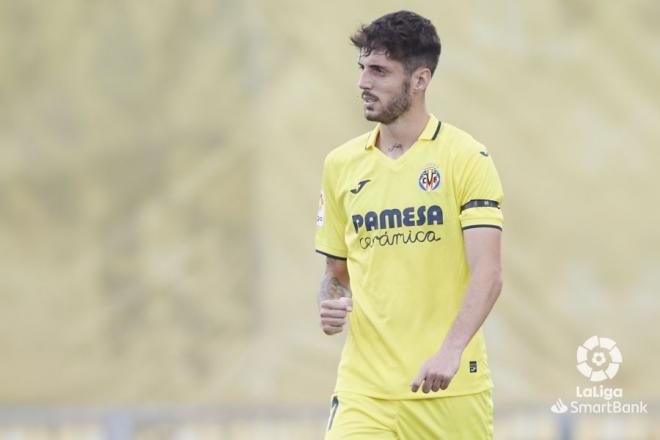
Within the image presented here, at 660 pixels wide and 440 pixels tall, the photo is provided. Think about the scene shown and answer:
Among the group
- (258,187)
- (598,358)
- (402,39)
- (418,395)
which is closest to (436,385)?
(418,395)

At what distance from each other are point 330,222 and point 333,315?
0.58 m

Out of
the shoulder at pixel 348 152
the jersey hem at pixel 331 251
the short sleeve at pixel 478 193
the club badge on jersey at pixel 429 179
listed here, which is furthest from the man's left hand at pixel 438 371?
the shoulder at pixel 348 152

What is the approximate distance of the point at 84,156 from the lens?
9.87 m

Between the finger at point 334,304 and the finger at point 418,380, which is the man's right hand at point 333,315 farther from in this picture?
the finger at point 418,380

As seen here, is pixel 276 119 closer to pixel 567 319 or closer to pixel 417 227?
pixel 567 319

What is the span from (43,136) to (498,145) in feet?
10.4

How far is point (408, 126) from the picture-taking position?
218 inches

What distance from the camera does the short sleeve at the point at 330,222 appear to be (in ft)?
18.8

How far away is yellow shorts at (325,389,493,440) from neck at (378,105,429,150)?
101cm

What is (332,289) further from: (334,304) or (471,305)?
(471,305)

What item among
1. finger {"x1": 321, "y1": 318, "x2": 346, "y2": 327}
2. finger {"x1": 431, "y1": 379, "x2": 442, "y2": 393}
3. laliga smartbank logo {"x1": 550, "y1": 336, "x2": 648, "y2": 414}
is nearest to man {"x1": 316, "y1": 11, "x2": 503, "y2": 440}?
finger {"x1": 321, "y1": 318, "x2": 346, "y2": 327}

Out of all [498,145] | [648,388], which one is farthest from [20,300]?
[648,388]

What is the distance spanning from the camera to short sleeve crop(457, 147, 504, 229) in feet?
17.4

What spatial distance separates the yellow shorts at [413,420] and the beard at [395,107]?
1092 mm
